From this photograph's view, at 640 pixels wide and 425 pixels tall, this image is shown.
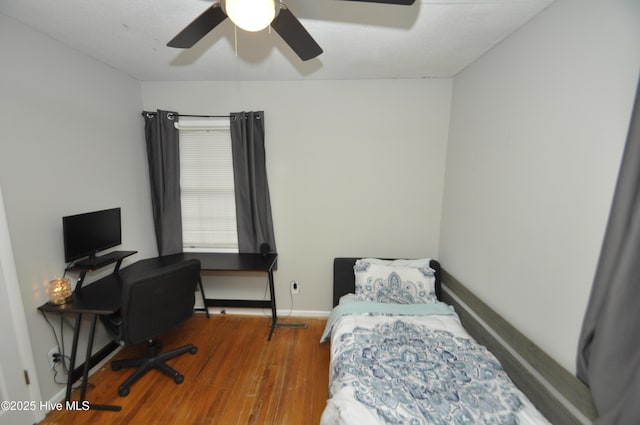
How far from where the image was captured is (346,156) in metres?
2.49

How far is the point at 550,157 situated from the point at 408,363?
1435mm

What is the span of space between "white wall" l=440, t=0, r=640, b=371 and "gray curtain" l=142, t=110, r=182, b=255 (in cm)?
289

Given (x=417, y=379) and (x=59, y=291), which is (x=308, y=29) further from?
(x=59, y=291)

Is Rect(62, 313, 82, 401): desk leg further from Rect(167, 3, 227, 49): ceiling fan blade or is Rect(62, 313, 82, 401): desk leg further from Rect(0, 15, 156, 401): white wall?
Rect(167, 3, 227, 49): ceiling fan blade

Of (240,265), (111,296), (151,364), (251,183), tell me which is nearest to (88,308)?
(111,296)

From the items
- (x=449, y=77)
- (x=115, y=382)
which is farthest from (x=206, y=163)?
(x=449, y=77)

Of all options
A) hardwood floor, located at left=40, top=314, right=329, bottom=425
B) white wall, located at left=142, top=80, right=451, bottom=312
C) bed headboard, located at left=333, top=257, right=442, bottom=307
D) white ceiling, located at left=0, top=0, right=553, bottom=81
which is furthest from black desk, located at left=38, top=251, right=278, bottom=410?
white ceiling, located at left=0, top=0, right=553, bottom=81

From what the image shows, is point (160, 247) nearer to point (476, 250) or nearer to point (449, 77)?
point (476, 250)

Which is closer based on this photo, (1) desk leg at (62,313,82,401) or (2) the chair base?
(1) desk leg at (62,313,82,401)

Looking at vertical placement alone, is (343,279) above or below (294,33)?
below

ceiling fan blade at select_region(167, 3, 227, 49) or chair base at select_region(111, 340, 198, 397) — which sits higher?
ceiling fan blade at select_region(167, 3, 227, 49)

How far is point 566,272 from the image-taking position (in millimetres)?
1186

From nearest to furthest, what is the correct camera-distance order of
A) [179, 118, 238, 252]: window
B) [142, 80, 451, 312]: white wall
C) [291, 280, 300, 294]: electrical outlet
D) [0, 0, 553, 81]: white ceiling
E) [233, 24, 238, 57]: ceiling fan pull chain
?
[0, 0, 553, 81]: white ceiling
[233, 24, 238, 57]: ceiling fan pull chain
[142, 80, 451, 312]: white wall
[179, 118, 238, 252]: window
[291, 280, 300, 294]: electrical outlet

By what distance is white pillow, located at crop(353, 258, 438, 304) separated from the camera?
2.19m
